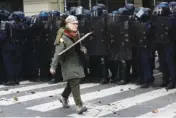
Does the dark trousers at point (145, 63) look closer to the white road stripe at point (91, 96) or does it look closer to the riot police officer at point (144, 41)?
the riot police officer at point (144, 41)

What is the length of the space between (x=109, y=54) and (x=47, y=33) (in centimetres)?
192

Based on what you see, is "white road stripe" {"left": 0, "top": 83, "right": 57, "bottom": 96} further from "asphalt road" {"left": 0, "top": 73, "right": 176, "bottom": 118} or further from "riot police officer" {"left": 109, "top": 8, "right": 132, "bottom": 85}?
"riot police officer" {"left": 109, "top": 8, "right": 132, "bottom": 85}

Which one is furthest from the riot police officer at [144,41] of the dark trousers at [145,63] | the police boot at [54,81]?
the police boot at [54,81]

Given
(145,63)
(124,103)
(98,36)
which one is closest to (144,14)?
(145,63)

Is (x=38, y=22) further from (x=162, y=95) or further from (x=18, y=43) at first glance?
(x=162, y=95)

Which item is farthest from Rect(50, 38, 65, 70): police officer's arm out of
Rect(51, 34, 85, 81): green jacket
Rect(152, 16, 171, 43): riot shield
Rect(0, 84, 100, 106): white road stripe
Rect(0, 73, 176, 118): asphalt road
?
Rect(152, 16, 171, 43): riot shield

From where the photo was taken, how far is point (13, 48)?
11484 millimetres

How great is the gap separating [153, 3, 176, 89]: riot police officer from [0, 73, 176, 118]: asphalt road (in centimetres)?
47

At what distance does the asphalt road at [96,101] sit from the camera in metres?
8.07

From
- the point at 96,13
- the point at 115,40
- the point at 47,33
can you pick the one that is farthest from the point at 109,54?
the point at 47,33

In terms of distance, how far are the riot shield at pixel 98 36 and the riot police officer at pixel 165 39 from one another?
1.38 m

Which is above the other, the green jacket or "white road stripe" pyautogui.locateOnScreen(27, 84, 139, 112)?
the green jacket

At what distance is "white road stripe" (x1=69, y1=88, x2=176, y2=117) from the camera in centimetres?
808

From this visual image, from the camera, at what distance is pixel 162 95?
9.58m
